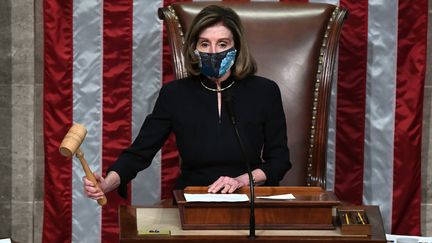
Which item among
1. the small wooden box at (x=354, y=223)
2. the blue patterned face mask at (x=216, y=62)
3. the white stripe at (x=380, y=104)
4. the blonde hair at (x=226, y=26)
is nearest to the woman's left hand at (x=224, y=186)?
the small wooden box at (x=354, y=223)

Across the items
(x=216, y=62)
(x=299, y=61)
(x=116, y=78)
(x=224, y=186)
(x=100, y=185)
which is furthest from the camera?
(x=116, y=78)

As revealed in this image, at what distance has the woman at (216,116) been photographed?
2.95m

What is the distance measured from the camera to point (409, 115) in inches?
149

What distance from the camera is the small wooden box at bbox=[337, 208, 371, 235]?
2012 millimetres

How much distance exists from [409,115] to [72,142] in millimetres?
2102

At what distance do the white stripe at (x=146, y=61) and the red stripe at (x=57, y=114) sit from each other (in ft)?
0.97

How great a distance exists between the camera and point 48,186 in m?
3.81

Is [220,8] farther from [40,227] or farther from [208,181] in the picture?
[40,227]

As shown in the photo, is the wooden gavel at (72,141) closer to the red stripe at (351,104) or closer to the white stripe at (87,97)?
the white stripe at (87,97)

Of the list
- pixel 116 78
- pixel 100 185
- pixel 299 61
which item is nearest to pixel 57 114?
pixel 116 78

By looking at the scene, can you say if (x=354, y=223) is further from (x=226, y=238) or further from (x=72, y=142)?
(x=72, y=142)

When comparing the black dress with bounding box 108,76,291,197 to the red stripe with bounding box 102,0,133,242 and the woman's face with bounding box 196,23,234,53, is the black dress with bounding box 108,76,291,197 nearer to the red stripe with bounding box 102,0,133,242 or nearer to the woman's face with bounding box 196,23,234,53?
the woman's face with bounding box 196,23,234,53

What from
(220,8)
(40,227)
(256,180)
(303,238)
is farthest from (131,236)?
(40,227)

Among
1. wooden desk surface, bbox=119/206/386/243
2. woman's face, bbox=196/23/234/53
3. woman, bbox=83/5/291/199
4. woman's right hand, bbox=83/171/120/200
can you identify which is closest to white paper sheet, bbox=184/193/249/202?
wooden desk surface, bbox=119/206/386/243
